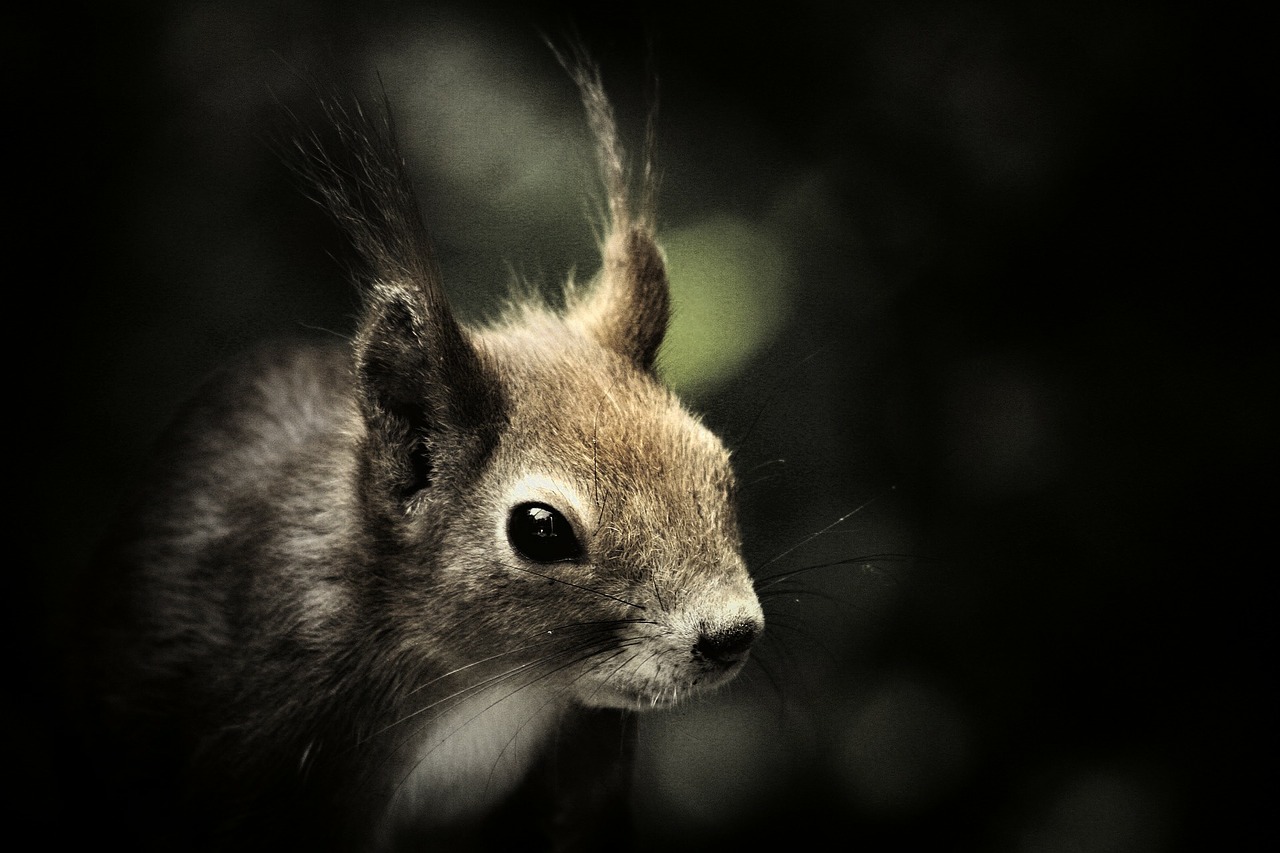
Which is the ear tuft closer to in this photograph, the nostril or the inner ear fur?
the inner ear fur

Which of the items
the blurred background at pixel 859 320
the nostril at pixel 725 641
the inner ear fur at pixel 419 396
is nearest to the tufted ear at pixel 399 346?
the inner ear fur at pixel 419 396

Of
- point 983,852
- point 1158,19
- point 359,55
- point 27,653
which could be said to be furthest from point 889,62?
point 27,653

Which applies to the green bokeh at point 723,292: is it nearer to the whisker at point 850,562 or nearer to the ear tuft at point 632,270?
the ear tuft at point 632,270

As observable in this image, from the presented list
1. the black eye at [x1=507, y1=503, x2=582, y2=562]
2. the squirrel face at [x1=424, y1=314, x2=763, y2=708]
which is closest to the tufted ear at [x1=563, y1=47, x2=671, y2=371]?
the squirrel face at [x1=424, y1=314, x2=763, y2=708]

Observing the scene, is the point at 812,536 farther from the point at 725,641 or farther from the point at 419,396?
the point at 419,396

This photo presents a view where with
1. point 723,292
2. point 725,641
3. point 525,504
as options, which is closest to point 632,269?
point 723,292

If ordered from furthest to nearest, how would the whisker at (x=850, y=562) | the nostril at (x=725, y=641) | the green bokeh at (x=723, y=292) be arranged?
the green bokeh at (x=723, y=292) → the whisker at (x=850, y=562) → the nostril at (x=725, y=641)

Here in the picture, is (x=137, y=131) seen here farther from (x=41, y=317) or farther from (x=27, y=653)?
(x=27, y=653)
